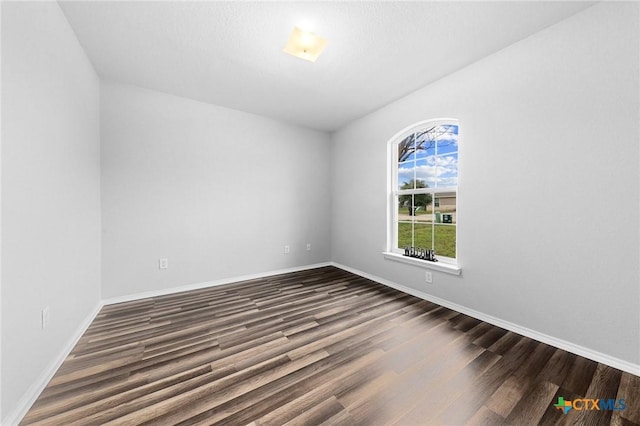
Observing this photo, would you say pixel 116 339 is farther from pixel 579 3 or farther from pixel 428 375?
pixel 579 3

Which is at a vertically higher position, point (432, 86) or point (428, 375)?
point (432, 86)

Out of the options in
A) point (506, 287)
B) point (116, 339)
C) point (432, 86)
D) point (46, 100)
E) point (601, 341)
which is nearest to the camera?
point (46, 100)

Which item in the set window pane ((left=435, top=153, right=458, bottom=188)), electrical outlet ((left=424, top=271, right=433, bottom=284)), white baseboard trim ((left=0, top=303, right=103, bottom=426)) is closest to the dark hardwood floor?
white baseboard trim ((left=0, top=303, right=103, bottom=426))

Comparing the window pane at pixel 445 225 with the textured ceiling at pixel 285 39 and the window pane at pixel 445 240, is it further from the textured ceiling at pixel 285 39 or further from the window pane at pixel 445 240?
the textured ceiling at pixel 285 39

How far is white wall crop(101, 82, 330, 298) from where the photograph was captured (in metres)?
2.85

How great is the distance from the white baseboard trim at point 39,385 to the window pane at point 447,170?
3883mm

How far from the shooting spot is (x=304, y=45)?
211cm

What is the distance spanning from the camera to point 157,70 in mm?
2592

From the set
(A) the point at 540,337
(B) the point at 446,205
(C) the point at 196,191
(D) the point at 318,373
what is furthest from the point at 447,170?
(C) the point at 196,191

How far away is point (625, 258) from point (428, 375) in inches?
64.9

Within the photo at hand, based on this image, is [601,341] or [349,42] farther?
[349,42]

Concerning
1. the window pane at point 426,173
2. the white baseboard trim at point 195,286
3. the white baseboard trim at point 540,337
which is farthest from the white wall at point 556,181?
the white baseboard trim at point 195,286

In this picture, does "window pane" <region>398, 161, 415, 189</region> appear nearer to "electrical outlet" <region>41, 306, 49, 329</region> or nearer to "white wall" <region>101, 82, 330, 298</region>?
"white wall" <region>101, 82, 330, 298</region>

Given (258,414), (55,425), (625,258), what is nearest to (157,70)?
(55,425)
